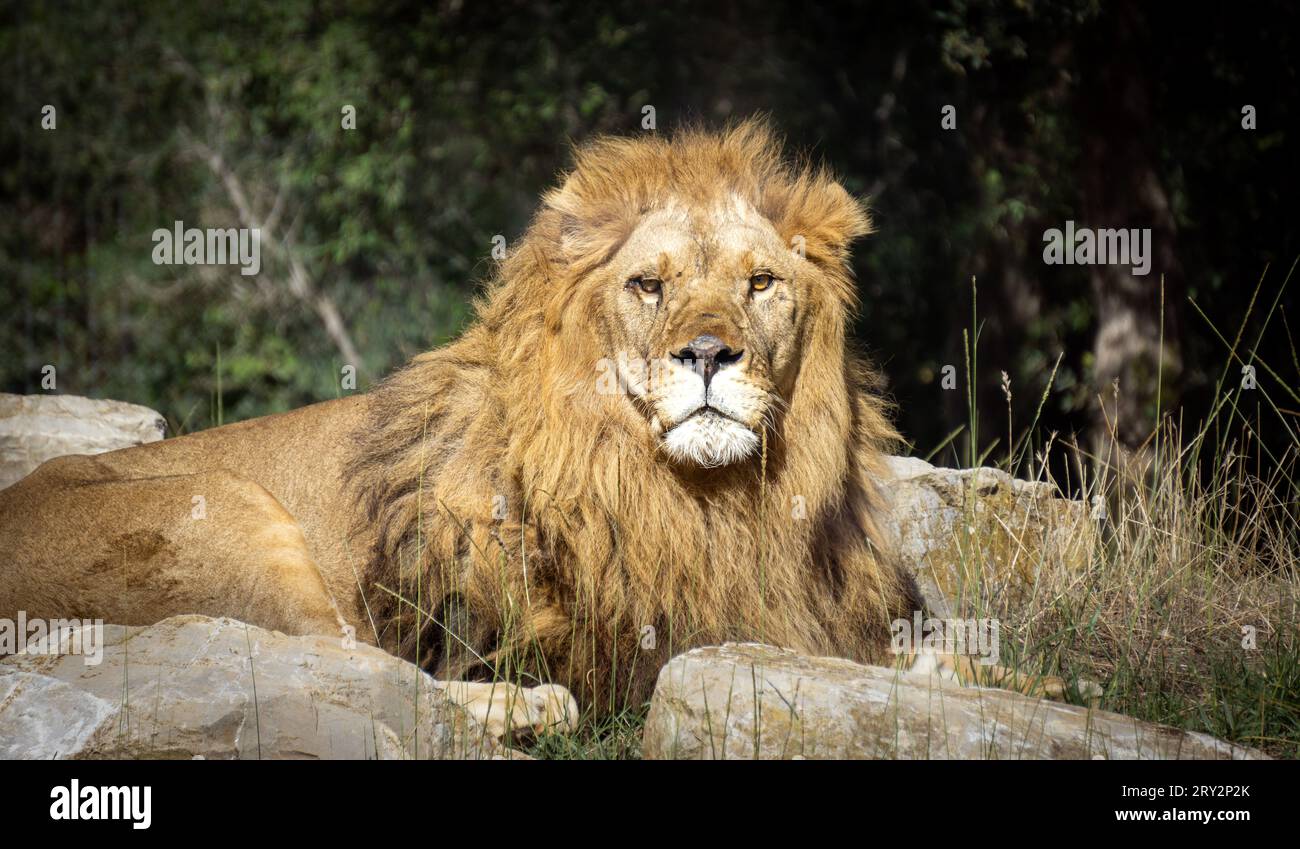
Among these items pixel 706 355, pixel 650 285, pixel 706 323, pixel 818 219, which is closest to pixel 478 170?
pixel 818 219

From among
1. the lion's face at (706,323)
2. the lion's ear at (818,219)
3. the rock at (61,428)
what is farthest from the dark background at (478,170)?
the lion's face at (706,323)

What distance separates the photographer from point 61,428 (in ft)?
23.1

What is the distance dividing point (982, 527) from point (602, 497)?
2.30 m

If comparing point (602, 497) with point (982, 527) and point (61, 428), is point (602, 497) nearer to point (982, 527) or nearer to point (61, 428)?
point (982, 527)

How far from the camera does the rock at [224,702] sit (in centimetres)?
378

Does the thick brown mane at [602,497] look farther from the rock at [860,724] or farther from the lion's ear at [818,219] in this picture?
the rock at [860,724]

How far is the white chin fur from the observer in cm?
443

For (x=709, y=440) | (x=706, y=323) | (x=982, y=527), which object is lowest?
(x=982, y=527)

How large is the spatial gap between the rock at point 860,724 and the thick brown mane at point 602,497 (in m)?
0.77

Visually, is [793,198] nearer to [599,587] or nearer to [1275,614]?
[599,587]

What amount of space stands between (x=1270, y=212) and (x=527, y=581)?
293 inches

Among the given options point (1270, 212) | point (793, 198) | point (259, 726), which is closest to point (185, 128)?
point (1270, 212)

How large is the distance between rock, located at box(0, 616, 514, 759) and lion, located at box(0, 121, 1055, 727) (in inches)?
17.3

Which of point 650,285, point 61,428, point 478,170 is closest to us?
point 650,285
